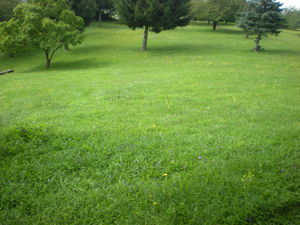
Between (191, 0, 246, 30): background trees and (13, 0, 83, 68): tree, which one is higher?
(191, 0, 246, 30): background trees

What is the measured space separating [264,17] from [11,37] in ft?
93.1

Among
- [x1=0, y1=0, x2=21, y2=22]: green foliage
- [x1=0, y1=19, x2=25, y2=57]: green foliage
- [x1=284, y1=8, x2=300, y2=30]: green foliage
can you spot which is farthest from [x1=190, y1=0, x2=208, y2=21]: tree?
[x1=0, y1=19, x2=25, y2=57]: green foliage

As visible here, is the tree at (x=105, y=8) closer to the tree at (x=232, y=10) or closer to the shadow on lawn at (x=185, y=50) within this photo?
the tree at (x=232, y=10)

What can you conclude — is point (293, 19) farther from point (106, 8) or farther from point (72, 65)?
point (72, 65)

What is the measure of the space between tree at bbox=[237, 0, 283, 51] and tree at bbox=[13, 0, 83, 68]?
2047 cm

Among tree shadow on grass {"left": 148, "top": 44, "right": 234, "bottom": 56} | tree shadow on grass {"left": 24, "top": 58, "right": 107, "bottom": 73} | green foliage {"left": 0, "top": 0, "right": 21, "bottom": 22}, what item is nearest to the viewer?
tree shadow on grass {"left": 24, "top": 58, "right": 107, "bottom": 73}

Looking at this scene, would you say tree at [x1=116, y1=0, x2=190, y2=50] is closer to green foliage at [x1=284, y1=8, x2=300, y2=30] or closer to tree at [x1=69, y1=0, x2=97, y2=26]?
tree at [x1=69, y1=0, x2=97, y2=26]

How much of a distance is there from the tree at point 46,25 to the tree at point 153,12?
604 centimetres

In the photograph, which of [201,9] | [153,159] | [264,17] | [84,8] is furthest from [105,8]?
[153,159]

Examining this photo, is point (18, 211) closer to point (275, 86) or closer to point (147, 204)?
point (147, 204)

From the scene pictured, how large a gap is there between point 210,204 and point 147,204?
3.33 feet

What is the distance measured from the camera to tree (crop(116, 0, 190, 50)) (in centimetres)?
2539

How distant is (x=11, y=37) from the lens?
80.1ft

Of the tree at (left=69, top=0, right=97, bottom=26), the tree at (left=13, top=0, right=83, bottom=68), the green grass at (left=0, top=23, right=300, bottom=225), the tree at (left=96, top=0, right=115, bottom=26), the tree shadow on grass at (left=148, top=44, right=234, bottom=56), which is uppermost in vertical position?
the tree at (left=96, top=0, right=115, bottom=26)
